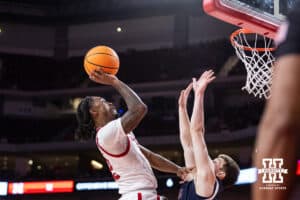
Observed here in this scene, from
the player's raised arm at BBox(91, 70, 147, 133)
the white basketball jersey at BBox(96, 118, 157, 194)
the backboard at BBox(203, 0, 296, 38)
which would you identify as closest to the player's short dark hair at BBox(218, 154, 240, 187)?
the white basketball jersey at BBox(96, 118, 157, 194)

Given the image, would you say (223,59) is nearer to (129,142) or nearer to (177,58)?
(177,58)

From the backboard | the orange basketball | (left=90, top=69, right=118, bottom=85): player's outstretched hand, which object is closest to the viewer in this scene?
(left=90, top=69, right=118, bottom=85): player's outstretched hand

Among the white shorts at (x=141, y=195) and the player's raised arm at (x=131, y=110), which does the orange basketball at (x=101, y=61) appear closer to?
the player's raised arm at (x=131, y=110)

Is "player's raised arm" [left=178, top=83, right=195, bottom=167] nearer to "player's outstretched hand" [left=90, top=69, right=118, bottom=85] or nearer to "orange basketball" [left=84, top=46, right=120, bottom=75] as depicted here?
"orange basketball" [left=84, top=46, right=120, bottom=75]

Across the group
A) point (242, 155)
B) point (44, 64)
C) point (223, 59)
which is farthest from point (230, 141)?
point (44, 64)

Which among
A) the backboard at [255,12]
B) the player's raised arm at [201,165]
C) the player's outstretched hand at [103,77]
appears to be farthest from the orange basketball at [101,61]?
the backboard at [255,12]

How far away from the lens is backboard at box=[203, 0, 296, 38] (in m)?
5.30

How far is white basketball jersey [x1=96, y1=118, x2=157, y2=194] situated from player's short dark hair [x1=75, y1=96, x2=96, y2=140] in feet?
1.16

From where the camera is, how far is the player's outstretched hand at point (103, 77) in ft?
13.6

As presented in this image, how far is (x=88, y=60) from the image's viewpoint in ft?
14.8

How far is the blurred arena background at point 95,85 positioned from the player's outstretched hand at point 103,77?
13180mm

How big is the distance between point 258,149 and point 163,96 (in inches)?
751

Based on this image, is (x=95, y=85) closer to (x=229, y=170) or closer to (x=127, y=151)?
(x=229, y=170)

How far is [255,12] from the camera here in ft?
17.9
